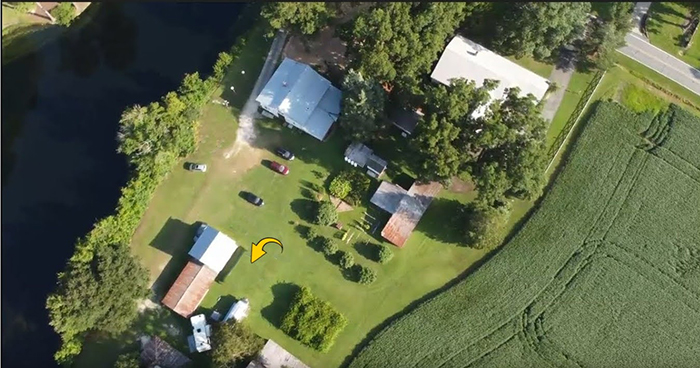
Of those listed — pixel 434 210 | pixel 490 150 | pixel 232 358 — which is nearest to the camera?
pixel 232 358

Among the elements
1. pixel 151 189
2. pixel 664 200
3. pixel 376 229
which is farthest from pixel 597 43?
pixel 151 189

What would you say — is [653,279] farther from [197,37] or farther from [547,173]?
[197,37]

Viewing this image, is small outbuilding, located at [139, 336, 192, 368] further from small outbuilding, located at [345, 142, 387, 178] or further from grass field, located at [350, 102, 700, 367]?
small outbuilding, located at [345, 142, 387, 178]

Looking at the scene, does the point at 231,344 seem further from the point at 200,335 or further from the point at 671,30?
the point at 671,30

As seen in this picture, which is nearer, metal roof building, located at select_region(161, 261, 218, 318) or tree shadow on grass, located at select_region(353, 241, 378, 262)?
metal roof building, located at select_region(161, 261, 218, 318)

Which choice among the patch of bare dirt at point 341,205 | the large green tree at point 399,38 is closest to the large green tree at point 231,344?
the patch of bare dirt at point 341,205

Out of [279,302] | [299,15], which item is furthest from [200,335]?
[299,15]

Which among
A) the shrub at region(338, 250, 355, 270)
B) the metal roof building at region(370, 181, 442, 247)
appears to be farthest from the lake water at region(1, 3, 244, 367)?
the shrub at region(338, 250, 355, 270)
